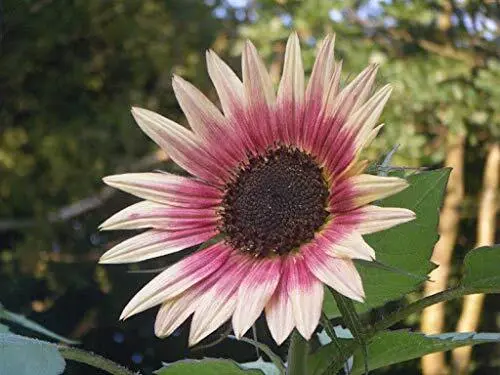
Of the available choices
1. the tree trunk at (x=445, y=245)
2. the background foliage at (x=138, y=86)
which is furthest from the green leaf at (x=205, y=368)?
the tree trunk at (x=445, y=245)

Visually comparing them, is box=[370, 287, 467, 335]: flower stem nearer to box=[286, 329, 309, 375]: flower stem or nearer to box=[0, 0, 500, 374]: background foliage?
box=[286, 329, 309, 375]: flower stem

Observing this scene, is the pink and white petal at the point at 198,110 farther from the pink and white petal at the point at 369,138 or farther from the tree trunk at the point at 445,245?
the tree trunk at the point at 445,245

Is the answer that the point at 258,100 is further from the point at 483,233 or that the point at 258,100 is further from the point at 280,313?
the point at 483,233

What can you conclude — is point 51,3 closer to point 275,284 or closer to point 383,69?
point 383,69

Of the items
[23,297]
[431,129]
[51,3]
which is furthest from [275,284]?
[51,3]

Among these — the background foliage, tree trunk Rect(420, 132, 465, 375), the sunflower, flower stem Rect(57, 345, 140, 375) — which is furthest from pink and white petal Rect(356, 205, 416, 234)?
tree trunk Rect(420, 132, 465, 375)

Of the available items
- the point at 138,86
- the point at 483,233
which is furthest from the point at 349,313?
the point at 138,86
